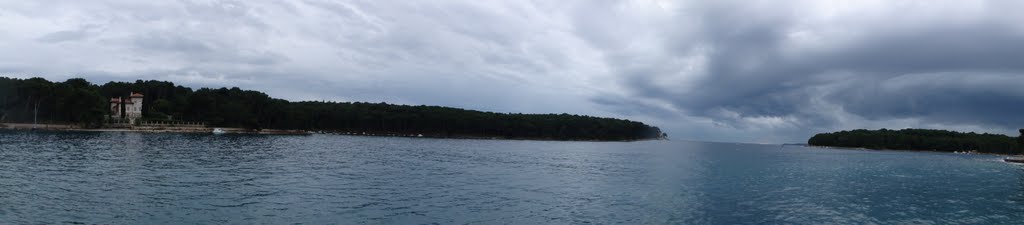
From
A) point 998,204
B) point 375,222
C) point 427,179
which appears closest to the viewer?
point 375,222

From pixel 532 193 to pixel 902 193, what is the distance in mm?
39244

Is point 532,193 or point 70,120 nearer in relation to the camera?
point 532,193

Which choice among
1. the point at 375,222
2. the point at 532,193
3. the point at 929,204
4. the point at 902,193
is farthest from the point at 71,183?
the point at 902,193

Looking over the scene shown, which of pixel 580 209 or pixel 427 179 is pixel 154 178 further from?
pixel 580 209

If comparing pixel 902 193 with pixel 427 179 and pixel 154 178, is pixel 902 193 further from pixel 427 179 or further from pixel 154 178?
pixel 154 178

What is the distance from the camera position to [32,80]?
597 ft

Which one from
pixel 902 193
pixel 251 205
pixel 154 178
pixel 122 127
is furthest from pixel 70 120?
pixel 902 193

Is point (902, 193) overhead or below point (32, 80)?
below

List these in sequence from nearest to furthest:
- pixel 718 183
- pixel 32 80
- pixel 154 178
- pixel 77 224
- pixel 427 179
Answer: pixel 77 224 < pixel 154 178 < pixel 427 179 < pixel 718 183 < pixel 32 80

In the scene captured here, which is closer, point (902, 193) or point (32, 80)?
point (902, 193)

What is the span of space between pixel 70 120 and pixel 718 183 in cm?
19491

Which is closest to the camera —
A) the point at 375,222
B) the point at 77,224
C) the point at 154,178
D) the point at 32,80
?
the point at 77,224

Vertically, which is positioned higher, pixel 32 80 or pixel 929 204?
pixel 32 80

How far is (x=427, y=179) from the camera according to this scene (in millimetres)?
59406
